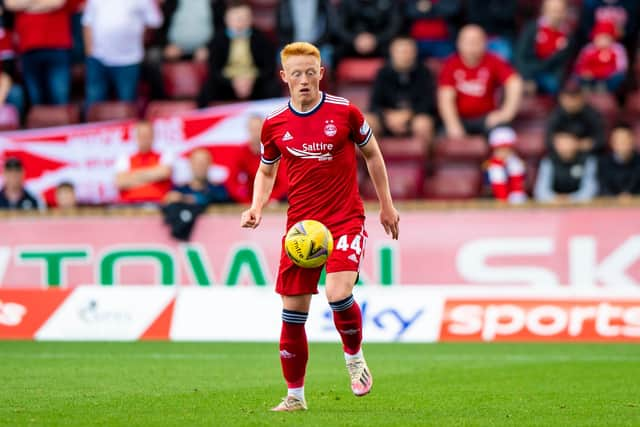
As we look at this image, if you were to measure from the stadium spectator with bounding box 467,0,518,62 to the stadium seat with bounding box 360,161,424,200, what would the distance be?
2.38m

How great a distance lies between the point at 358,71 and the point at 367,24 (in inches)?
26.5

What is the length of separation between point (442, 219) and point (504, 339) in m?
2.16

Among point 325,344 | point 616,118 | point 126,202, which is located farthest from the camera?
point 616,118

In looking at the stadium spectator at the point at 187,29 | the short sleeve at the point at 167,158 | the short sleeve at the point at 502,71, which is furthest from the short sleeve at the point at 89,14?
the short sleeve at the point at 502,71

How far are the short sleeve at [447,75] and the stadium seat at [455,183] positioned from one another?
1.07 metres

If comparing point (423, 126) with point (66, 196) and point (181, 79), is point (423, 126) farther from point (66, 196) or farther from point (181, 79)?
point (66, 196)

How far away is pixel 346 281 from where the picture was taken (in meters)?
8.55

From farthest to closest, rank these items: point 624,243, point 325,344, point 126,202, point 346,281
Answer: point 126,202 < point 624,243 < point 325,344 < point 346,281

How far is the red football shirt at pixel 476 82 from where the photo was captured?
1784 centimetres

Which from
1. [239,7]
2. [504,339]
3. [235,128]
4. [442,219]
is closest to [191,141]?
[235,128]

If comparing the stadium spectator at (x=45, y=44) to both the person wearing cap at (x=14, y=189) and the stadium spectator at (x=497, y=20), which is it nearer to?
the person wearing cap at (x=14, y=189)

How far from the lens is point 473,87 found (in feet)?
58.5

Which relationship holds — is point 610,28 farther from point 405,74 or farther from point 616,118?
point 405,74

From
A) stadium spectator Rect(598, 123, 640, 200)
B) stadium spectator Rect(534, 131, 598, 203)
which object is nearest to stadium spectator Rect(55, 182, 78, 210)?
stadium spectator Rect(534, 131, 598, 203)
